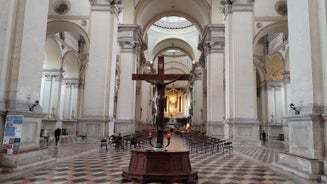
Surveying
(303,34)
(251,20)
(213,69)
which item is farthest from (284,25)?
(303,34)

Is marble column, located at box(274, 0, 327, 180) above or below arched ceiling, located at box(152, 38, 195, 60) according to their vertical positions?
below

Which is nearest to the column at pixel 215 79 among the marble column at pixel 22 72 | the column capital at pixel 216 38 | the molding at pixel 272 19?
the column capital at pixel 216 38

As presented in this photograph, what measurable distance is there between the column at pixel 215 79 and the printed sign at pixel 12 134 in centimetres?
1644

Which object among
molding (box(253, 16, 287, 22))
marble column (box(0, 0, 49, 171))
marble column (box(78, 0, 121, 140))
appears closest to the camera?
marble column (box(0, 0, 49, 171))

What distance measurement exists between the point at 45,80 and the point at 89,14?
996cm

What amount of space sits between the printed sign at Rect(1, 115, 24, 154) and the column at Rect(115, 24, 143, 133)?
15.3m

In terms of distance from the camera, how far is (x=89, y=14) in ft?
55.5

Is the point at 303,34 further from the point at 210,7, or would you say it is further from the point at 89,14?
the point at 210,7

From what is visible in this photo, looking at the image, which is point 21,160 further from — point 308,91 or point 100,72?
A: point 100,72

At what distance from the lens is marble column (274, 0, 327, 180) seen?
6297 millimetres

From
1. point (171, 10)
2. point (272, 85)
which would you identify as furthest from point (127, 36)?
point (272, 85)

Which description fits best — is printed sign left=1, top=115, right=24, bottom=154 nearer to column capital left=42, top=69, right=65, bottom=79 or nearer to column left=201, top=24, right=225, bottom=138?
column left=201, top=24, right=225, bottom=138

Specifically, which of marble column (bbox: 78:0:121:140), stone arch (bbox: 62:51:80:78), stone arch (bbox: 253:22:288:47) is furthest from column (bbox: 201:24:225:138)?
stone arch (bbox: 62:51:80:78)

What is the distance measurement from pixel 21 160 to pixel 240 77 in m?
11.5
